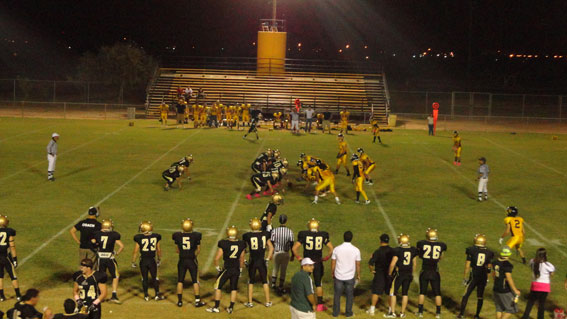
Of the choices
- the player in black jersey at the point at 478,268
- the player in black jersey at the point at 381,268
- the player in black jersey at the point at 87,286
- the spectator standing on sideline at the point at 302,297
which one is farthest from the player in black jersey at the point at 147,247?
the player in black jersey at the point at 478,268

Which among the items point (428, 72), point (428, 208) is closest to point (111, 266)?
point (428, 208)

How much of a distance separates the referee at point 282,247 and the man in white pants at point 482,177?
9418 millimetres

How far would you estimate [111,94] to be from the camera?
60.1m

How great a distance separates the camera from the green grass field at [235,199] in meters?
12.5

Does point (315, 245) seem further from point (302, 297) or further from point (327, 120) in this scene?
point (327, 120)

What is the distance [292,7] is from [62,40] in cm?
2668

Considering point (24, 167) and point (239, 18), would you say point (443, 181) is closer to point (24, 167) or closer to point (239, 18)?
point (24, 167)

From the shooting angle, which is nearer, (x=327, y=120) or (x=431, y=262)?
(x=431, y=262)

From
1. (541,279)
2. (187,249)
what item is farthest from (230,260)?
(541,279)

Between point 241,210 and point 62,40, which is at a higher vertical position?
point 62,40

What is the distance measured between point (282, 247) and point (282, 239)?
15 centimetres

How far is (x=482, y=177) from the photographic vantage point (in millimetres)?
19688

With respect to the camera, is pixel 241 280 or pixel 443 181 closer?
pixel 241 280

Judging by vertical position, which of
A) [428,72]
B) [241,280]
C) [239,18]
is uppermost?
[239,18]
